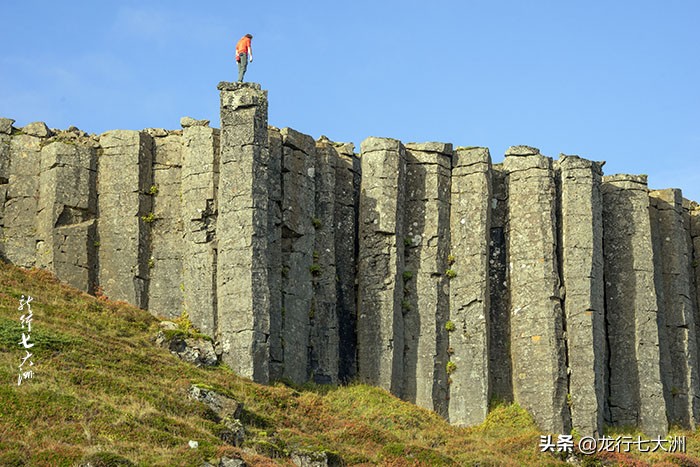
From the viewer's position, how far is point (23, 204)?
63125 millimetres

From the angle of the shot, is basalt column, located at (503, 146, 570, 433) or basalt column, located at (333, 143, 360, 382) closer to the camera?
basalt column, located at (503, 146, 570, 433)

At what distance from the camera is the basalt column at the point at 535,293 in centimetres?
6253

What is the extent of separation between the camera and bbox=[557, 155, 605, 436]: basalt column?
62625 millimetres

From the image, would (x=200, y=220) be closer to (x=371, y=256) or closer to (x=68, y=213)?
(x=68, y=213)

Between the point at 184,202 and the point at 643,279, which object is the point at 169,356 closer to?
the point at 184,202

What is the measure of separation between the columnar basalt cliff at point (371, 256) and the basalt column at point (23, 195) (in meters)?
0.08

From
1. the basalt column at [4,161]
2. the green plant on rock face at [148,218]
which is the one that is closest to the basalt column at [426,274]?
the green plant on rock face at [148,218]

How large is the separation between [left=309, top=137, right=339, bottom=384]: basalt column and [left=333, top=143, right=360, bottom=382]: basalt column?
0.73 meters

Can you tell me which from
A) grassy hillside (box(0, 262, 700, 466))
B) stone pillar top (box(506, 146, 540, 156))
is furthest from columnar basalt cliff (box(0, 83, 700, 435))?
grassy hillside (box(0, 262, 700, 466))

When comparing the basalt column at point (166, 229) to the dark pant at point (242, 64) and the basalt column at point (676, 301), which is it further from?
the basalt column at point (676, 301)

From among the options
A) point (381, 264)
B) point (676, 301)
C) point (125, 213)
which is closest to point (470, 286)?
point (381, 264)

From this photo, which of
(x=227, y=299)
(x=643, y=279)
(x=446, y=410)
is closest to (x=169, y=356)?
(x=227, y=299)

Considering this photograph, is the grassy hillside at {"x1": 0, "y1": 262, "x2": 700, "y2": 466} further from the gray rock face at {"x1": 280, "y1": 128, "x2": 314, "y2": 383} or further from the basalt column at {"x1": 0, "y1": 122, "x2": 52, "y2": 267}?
the basalt column at {"x1": 0, "y1": 122, "x2": 52, "y2": 267}

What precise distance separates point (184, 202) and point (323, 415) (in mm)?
10897
